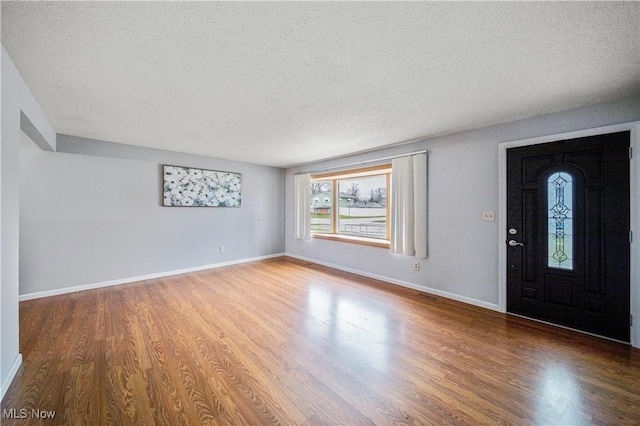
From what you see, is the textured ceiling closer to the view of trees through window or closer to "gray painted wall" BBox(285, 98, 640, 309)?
"gray painted wall" BBox(285, 98, 640, 309)

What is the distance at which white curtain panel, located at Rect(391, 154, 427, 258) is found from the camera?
3.68 meters

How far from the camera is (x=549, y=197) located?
269 centimetres

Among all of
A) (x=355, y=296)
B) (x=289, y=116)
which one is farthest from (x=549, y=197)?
(x=289, y=116)

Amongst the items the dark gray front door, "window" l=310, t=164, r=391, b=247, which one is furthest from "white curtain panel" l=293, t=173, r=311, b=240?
the dark gray front door

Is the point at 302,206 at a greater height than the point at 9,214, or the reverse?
the point at 302,206

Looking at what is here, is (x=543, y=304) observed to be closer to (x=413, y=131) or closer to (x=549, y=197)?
(x=549, y=197)

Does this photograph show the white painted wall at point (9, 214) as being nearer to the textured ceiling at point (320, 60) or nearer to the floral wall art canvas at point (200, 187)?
the textured ceiling at point (320, 60)

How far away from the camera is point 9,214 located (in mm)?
1722

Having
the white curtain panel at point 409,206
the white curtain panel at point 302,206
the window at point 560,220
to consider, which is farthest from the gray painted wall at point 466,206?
the white curtain panel at point 302,206

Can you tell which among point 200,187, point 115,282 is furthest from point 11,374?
point 200,187

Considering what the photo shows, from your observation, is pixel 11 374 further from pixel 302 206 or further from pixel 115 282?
pixel 302 206

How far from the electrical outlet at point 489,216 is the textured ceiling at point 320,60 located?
1.09m

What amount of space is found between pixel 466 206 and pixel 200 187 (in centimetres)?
450

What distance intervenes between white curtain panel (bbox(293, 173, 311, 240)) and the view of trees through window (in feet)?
0.89
